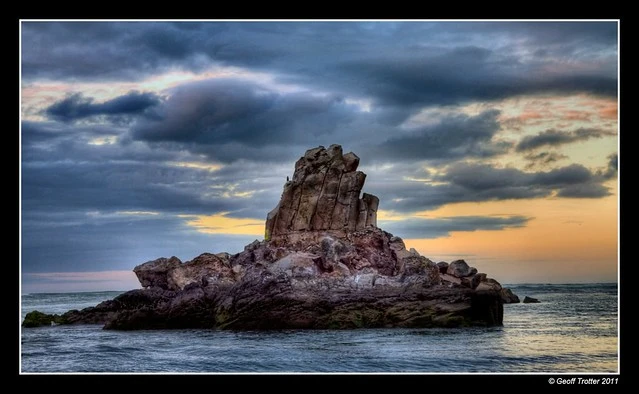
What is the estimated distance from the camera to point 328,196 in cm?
→ 6512

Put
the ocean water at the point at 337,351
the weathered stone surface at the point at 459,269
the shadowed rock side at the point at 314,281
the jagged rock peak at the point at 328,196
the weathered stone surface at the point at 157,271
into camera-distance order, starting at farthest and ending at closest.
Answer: the weathered stone surface at the point at 459,269
the jagged rock peak at the point at 328,196
the weathered stone surface at the point at 157,271
the shadowed rock side at the point at 314,281
the ocean water at the point at 337,351

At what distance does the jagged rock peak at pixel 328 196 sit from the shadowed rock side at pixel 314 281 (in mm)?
73

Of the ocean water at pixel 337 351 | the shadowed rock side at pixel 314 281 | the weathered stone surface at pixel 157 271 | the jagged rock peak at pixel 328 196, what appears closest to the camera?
the ocean water at pixel 337 351

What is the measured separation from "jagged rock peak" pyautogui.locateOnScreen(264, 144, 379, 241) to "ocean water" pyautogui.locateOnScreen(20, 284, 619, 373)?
48.9 feet

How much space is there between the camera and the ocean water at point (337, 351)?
37406mm

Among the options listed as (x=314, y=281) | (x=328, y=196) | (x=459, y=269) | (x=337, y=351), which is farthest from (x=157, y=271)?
(x=337, y=351)

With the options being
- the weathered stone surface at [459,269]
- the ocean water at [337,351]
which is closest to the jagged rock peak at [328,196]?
the weathered stone surface at [459,269]

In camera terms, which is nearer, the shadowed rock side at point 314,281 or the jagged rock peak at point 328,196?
the shadowed rock side at point 314,281

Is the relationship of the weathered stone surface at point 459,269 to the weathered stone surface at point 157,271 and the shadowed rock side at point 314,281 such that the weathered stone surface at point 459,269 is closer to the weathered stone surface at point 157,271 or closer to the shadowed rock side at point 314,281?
the shadowed rock side at point 314,281

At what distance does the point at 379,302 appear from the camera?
51.2 metres

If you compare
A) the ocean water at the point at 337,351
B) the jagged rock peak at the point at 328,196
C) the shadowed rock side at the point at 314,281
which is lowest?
the ocean water at the point at 337,351

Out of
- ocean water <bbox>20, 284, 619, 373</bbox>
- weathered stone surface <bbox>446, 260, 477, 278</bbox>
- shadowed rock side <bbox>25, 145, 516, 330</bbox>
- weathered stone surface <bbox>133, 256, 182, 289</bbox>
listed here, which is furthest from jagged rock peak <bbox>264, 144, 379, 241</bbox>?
ocean water <bbox>20, 284, 619, 373</bbox>

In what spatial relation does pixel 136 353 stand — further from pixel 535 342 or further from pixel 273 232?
pixel 273 232

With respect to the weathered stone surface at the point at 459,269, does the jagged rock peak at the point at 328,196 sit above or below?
above
